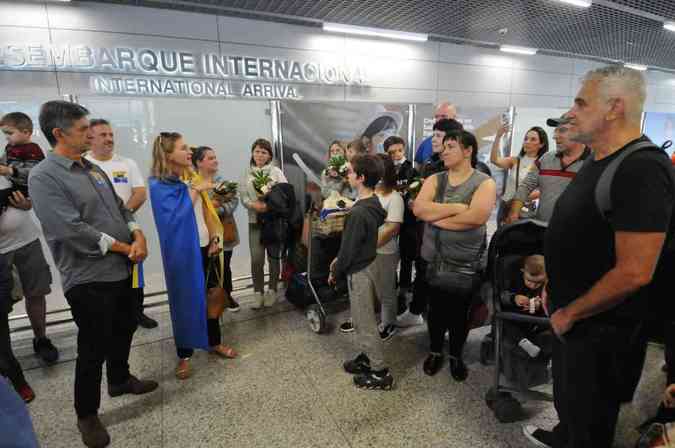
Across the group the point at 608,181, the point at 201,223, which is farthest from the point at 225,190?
the point at 608,181

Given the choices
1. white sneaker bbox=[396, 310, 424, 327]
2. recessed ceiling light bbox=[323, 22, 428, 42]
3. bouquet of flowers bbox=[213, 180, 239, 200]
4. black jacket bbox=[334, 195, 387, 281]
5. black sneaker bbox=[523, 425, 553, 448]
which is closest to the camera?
black sneaker bbox=[523, 425, 553, 448]

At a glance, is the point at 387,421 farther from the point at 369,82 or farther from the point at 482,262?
the point at 369,82

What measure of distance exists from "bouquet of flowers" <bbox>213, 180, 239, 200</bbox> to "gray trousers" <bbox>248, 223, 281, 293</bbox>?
18.2 inches

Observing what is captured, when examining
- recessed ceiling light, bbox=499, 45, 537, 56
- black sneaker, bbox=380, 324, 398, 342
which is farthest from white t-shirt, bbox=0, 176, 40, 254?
recessed ceiling light, bbox=499, 45, 537, 56

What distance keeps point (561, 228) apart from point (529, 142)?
8.00 feet

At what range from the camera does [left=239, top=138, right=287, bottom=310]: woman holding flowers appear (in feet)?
10.4

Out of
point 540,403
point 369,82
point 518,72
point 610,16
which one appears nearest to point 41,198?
point 540,403

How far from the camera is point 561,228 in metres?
1.18

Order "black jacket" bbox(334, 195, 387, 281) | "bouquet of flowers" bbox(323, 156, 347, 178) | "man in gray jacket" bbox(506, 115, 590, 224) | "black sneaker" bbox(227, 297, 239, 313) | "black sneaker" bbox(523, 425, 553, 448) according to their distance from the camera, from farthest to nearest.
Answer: "black sneaker" bbox(227, 297, 239, 313) < "bouquet of flowers" bbox(323, 156, 347, 178) < "man in gray jacket" bbox(506, 115, 590, 224) < "black jacket" bbox(334, 195, 387, 281) < "black sneaker" bbox(523, 425, 553, 448)

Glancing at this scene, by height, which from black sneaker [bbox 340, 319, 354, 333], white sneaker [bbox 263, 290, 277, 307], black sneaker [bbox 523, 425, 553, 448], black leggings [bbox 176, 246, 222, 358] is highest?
black leggings [bbox 176, 246, 222, 358]

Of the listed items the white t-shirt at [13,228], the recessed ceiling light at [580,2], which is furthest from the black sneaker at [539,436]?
the recessed ceiling light at [580,2]

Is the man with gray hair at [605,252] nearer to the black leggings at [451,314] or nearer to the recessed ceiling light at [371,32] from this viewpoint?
the black leggings at [451,314]

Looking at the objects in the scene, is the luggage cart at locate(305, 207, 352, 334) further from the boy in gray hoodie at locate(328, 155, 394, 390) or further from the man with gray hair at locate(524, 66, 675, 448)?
the man with gray hair at locate(524, 66, 675, 448)

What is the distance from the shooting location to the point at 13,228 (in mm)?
2322
